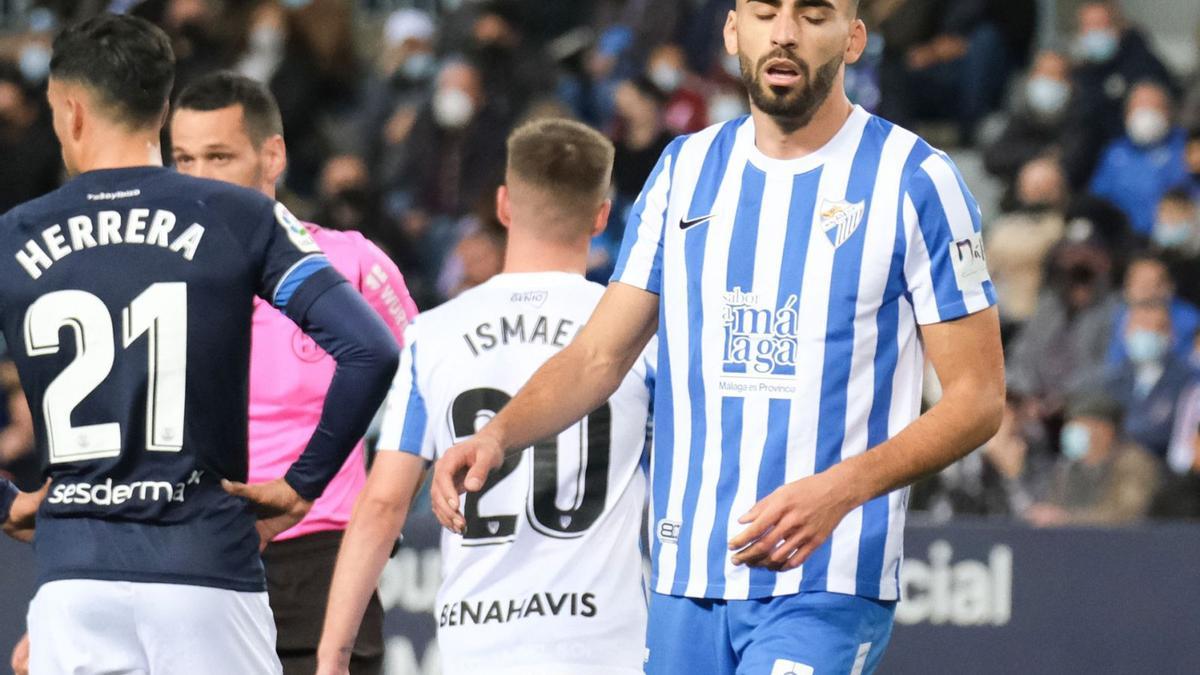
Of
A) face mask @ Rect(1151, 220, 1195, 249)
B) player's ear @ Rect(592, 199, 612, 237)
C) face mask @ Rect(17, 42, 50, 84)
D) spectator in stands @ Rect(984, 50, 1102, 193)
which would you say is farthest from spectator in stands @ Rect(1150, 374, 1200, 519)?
face mask @ Rect(17, 42, 50, 84)

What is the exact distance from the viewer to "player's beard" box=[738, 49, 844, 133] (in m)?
4.17

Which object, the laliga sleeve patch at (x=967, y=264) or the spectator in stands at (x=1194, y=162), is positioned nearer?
the laliga sleeve patch at (x=967, y=264)

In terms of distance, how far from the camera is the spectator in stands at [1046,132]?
12.0 metres

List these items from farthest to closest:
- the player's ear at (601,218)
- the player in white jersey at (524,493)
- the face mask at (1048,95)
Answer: the face mask at (1048,95) < the player's ear at (601,218) < the player in white jersey at (524,493)

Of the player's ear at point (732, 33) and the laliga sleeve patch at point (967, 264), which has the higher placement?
the player's ear at point (732, 33)

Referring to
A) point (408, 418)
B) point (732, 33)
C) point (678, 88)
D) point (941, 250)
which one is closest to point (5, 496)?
point (408, 418)

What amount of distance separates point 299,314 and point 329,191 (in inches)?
363

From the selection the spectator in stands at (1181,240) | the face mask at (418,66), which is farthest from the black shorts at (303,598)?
the face mask at (418,66)

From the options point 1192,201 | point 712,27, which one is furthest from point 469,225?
point 1192,201

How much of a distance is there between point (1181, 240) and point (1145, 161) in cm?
78

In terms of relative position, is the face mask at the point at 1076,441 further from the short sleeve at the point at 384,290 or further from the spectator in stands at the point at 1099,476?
the short sleeve at the point at 384,290

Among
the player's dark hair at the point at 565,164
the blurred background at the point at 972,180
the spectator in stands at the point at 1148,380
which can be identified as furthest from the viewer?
the spectator in stands at the point at 1148,380

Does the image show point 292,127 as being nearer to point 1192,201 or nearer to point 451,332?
point 1192,201

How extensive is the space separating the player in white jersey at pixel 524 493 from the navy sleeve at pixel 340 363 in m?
0.54
